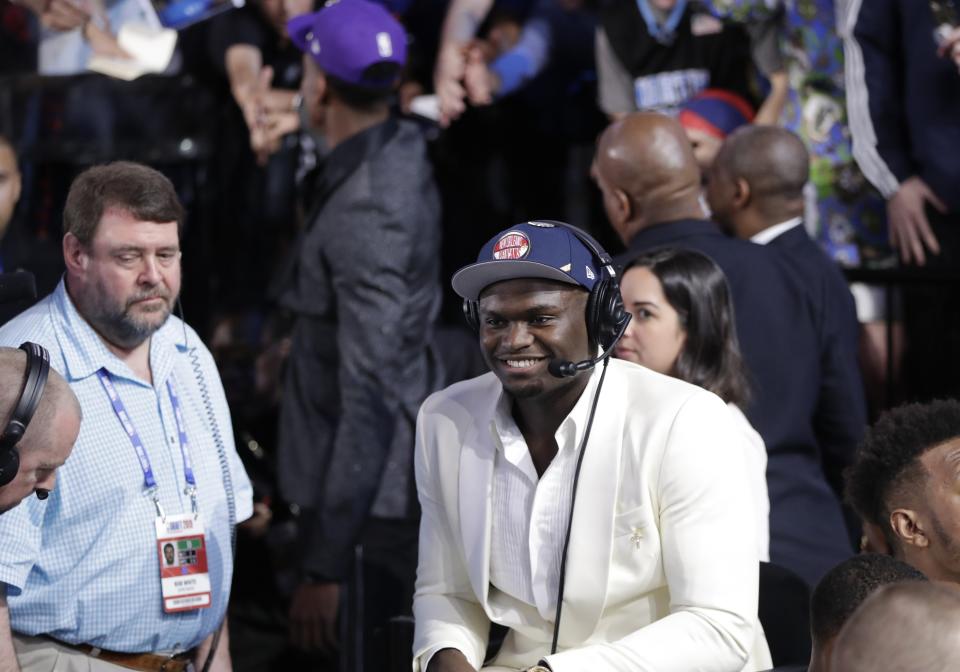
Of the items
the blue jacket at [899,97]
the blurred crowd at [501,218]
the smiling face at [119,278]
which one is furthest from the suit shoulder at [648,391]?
the blue jacket at [899,97]

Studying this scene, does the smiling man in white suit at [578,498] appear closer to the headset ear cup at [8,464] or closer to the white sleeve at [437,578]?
the white sleeve at [437,578]

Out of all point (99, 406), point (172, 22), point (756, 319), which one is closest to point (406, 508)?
point (756, 319)

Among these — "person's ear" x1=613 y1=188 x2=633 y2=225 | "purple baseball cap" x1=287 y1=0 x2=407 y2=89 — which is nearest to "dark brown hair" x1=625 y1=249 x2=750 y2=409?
"person's ear" x1=613 y1=188 x2=633 y2=225

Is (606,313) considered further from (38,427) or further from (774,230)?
(774,230)

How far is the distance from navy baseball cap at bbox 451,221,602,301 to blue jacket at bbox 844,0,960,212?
2.18 meters

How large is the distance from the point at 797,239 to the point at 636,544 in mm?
1761

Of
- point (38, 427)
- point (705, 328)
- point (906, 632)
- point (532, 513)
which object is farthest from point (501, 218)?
point (906, 632)

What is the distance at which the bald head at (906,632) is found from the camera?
1.90m

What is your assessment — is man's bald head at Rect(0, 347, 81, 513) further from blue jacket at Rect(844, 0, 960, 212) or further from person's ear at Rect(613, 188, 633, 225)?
blue jacket at Rect(844, 0, 960, 212)

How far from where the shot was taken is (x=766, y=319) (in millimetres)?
3938

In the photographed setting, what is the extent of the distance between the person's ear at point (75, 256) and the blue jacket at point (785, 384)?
1.49 m

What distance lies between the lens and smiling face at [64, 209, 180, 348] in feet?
9.92

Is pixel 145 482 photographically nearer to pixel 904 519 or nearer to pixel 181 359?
pixel 181 359

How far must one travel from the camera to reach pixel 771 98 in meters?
5.04
